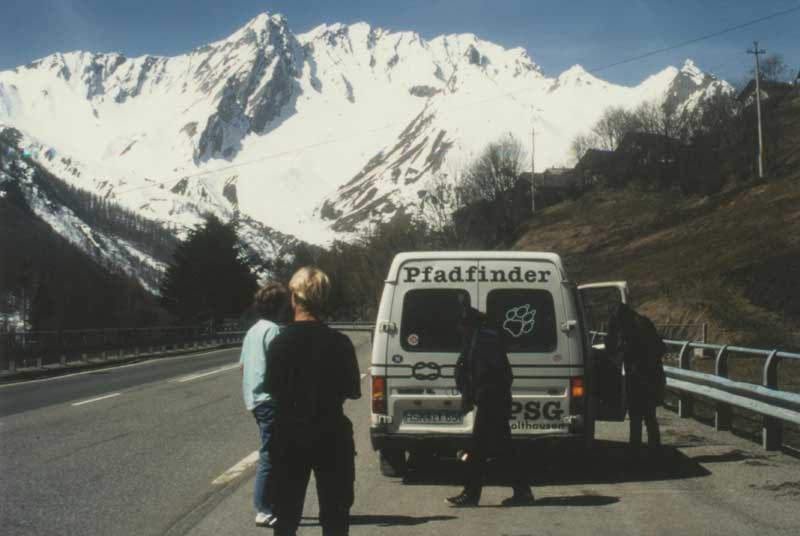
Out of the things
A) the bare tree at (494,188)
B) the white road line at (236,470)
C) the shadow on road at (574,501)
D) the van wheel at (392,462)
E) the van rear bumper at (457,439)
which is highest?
the bare tree at (494,188)

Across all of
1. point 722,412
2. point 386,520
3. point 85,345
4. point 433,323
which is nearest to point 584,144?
point 85,345

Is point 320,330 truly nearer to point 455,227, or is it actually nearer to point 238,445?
point 238,445

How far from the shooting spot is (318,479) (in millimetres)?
5074

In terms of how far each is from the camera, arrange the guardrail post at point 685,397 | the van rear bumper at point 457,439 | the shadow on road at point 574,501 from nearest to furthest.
A: the shadow on road at point 574,501 → the van rear bumper at point 457,439 → the guardrail post at point 685,397

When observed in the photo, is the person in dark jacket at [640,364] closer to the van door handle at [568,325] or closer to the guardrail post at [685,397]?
the van door handle at [568,325]

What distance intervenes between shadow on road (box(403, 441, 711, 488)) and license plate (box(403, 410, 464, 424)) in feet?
2.19

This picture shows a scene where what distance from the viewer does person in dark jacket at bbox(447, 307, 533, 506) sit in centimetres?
769

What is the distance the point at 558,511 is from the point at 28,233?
475 feet

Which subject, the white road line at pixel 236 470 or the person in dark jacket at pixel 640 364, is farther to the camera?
the person in dark jacket at pixel 640 364

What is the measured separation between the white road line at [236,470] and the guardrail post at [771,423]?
5.45 m

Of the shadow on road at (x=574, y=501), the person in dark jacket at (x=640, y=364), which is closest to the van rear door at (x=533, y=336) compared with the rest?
the shadow on road at (x=574, y=501)

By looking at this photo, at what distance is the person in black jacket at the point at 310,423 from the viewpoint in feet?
16.4

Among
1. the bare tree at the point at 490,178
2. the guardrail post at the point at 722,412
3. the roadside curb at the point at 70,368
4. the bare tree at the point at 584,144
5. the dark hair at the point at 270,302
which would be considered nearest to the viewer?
the dark hair at the point at 270,302

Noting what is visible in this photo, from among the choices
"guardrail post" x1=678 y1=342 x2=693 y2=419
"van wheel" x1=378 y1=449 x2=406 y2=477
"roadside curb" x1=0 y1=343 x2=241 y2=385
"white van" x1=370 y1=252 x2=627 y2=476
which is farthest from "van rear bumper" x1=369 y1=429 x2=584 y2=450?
"roadside curb" x1=0 y1=343 x2=241 y2=385
